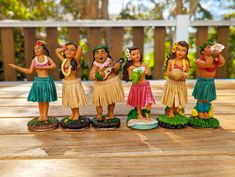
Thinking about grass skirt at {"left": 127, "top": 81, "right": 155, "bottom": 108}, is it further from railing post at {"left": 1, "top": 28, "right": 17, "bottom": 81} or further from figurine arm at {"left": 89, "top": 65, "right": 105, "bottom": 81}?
railing post at {"left": 1, "top": 28, "right": 17, "bottom": 81}

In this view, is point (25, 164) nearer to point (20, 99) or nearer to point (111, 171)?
point (111, 171)

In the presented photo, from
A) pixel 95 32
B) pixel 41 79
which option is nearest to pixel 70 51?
pixel 41 79

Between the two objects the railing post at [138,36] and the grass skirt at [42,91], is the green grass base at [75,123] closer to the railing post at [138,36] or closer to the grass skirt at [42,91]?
the grass skirt at [42,91]

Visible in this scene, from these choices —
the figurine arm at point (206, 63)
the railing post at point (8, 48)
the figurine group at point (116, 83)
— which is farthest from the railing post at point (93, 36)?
the figurine arm at point (206, 63)

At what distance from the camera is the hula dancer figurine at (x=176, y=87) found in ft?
3.92

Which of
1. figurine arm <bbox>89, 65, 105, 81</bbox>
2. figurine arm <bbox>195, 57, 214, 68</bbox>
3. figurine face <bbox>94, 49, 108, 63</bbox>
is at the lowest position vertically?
figurine arm <bbox>89, 65, 105, 81</bbox>

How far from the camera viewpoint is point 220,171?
0.87 metres

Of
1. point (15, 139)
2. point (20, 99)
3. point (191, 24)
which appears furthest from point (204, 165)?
point (191, 24)

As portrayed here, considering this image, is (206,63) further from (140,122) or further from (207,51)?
(140,122)

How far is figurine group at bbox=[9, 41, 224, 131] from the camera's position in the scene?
1.19 meters

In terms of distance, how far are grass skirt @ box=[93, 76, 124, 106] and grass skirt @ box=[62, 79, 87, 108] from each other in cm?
7

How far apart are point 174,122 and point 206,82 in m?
0.22

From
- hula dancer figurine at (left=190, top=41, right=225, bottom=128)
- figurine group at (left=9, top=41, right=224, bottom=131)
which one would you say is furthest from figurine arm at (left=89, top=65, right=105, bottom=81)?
hula dancer figurine at (left=190, top=41, right=225, bottom=128)

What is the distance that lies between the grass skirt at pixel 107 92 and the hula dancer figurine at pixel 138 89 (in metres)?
0.05
